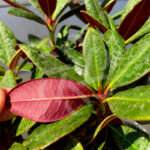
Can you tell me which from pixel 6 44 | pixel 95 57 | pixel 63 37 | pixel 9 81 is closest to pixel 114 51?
pixel 95 57

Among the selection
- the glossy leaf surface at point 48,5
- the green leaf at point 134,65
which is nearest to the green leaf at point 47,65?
the green leaf at point 134,65

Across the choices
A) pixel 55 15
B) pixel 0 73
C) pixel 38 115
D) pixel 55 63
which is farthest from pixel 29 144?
pixel 55 15

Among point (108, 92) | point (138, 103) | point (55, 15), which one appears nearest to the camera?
point (138, 103)

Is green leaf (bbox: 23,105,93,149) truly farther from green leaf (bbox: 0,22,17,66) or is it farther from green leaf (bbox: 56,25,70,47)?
green leaf (bbox: 56,25,70,47)

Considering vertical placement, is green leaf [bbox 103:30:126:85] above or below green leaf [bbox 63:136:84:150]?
above

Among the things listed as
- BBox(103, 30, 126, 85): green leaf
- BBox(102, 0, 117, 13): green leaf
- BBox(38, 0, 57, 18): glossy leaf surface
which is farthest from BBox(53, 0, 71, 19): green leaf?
BBox(103, 30, 126, 85): green leaf

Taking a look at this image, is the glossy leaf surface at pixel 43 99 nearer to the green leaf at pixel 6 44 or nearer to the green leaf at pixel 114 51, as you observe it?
the green leaf at pixel 114 51

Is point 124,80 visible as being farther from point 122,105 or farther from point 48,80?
point 48,80
